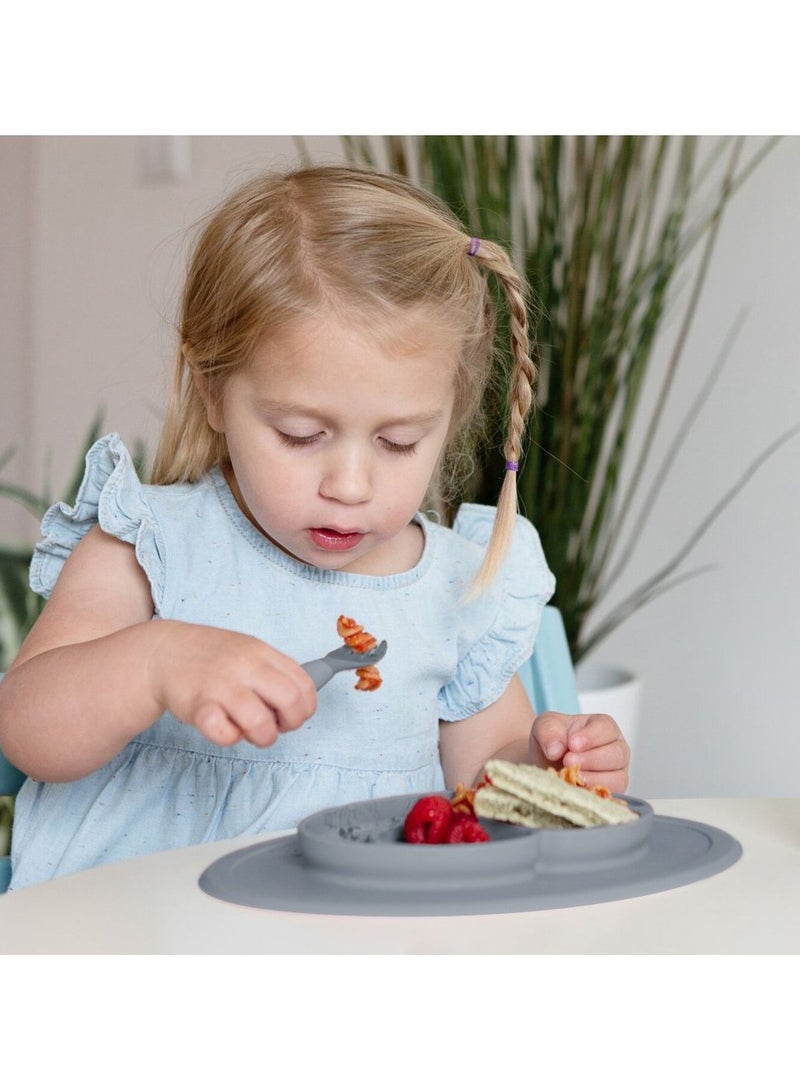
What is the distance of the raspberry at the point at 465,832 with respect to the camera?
717 mm

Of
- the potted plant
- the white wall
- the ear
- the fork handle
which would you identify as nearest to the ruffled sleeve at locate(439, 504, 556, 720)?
the ear

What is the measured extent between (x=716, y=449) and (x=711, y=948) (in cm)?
199

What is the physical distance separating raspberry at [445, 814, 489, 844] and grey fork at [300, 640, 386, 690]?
126 millimetres

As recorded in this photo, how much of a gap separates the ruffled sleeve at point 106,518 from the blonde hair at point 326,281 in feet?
0.34

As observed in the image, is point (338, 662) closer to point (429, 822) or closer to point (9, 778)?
point (429, 822)

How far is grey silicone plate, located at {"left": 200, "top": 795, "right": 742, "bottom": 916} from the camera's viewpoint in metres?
0.64

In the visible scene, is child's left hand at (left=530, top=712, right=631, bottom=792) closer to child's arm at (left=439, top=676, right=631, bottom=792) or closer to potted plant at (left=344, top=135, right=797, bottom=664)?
child's arm at (left=439, top=676, right=631, bottom=792)

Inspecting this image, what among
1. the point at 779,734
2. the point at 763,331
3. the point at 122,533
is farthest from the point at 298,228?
the point at 779,734

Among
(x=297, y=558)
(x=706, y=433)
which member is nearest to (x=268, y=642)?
(x=297, y=558)

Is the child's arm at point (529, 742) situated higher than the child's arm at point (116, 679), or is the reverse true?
the child's arm at point (116, 679)

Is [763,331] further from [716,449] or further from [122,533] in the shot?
[122,533]

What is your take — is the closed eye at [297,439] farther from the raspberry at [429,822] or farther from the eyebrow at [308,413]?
the raspberry at [429,822]

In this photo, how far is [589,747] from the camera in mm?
983

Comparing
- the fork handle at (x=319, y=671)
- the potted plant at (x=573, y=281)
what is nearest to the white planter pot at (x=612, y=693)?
the potted plant at (x=573, y=281)
